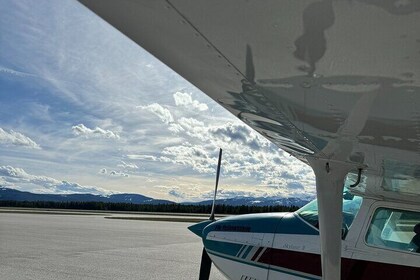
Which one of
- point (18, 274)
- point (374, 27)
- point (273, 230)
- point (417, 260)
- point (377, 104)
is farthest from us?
point (18, 274)

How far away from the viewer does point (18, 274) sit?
9.85 metres

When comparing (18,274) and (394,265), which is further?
(18,274)

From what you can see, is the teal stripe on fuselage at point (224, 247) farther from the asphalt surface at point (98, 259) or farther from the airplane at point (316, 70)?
the asphalt surface at point (98, 259)

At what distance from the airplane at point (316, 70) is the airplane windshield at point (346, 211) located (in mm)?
1226

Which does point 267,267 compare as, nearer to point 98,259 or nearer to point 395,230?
point 395,230

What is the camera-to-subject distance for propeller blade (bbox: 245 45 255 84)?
4.98 ft

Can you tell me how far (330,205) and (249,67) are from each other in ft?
6.99

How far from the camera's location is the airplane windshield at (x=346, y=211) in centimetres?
507

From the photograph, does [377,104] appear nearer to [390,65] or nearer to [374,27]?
[390,65]

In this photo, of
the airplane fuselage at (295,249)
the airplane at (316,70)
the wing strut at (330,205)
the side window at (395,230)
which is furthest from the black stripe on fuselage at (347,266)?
the wing strut at (330,205)

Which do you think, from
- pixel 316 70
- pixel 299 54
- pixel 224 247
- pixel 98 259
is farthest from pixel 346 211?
pixel 98 259

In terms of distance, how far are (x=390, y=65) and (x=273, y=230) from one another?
4.38 m

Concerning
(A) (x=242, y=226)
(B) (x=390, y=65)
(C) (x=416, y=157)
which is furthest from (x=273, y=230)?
(B) (x=390, y=65)

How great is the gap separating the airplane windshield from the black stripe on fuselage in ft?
1.24
